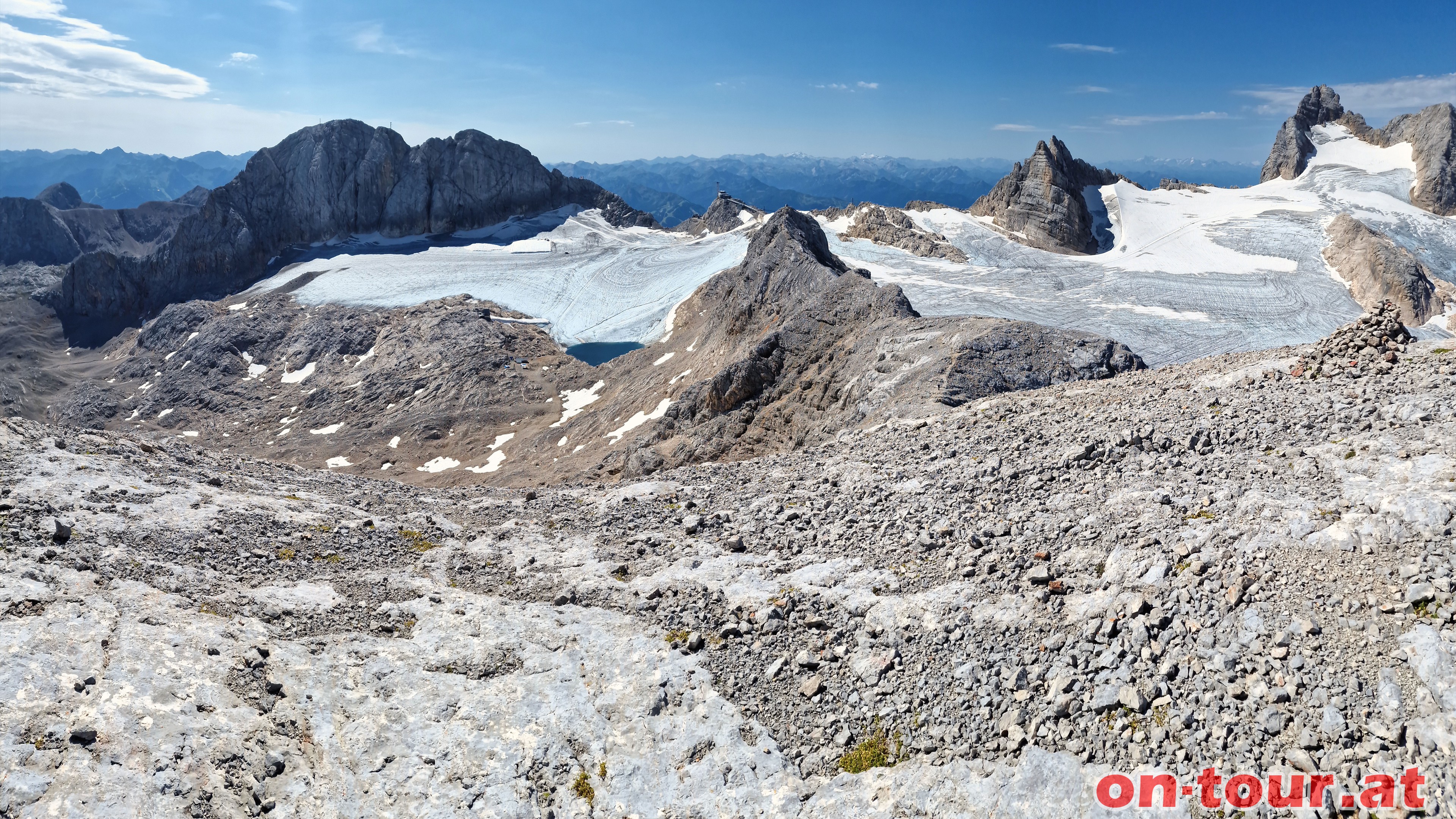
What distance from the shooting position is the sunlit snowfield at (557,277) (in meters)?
105

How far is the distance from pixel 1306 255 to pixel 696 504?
103m

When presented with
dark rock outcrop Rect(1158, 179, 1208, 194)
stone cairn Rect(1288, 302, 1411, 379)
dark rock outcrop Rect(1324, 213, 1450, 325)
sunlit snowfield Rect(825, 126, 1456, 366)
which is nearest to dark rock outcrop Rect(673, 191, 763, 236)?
sunlit snowfield Rect(825, 126, 1456, 366)

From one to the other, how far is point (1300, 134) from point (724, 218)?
112864 millimetres

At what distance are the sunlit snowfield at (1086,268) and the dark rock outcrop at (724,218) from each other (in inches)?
282

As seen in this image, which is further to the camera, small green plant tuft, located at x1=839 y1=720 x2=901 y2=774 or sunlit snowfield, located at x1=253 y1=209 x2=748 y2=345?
sunlit snowfield, located at x1=253 y1=209 x2=748 y2=345

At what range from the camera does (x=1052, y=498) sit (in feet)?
51.5

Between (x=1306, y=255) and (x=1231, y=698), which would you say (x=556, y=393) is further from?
(x=1306, y=255)

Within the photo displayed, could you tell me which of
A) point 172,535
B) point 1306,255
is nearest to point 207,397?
point 172,535

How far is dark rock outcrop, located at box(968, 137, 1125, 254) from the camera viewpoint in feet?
386

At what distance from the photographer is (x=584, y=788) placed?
462 inches

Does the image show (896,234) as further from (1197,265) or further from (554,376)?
(554,376)

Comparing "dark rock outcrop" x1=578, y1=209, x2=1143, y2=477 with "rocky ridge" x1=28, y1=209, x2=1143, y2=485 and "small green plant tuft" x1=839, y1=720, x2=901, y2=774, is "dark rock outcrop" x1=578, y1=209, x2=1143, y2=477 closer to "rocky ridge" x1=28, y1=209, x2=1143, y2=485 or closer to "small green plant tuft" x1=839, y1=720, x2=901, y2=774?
"rocky ridge" x1=28, y1=209, x2=1143, y2=485

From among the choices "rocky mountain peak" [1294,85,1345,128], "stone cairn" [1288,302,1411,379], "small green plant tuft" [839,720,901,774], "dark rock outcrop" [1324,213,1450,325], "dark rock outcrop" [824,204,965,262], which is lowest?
"small green plant tuft" [839,720,901,774]

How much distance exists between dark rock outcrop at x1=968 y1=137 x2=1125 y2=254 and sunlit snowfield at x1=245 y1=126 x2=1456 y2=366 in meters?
5.18
